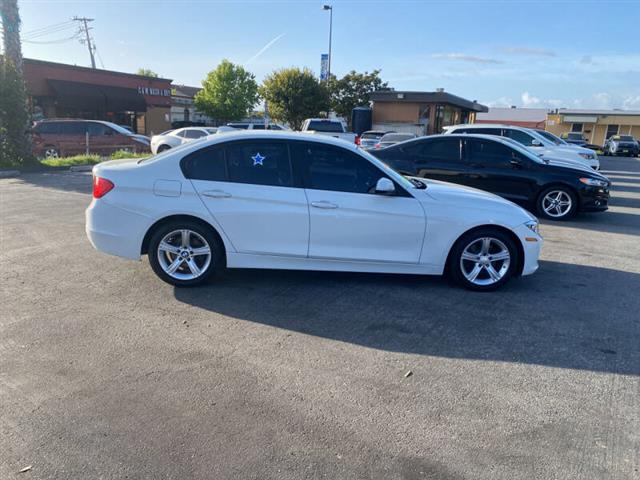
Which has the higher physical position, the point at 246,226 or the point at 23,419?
the point at 246,226

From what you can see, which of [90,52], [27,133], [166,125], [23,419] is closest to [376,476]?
[23,419]

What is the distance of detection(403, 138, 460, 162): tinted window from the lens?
980cm

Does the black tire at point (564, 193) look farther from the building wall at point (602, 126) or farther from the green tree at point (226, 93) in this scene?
the building wall at point (602, 126)

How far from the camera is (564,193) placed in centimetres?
947

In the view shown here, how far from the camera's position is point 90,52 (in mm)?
55188

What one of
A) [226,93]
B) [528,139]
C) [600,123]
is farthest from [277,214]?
[600,123]

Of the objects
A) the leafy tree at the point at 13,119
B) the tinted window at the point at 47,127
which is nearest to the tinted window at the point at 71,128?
the tinted window at the point at 47,127

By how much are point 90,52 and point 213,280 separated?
196 ft

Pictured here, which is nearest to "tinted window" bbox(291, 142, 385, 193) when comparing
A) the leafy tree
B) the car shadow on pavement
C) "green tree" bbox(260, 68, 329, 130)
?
the car shadow on pavement

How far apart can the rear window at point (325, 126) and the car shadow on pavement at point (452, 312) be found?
1571 cm

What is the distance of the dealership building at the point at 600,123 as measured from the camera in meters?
55.9

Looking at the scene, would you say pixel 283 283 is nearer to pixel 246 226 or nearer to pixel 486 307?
pixel 246 226

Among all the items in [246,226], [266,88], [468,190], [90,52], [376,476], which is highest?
[90,52]

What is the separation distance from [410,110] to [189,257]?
113 ft
